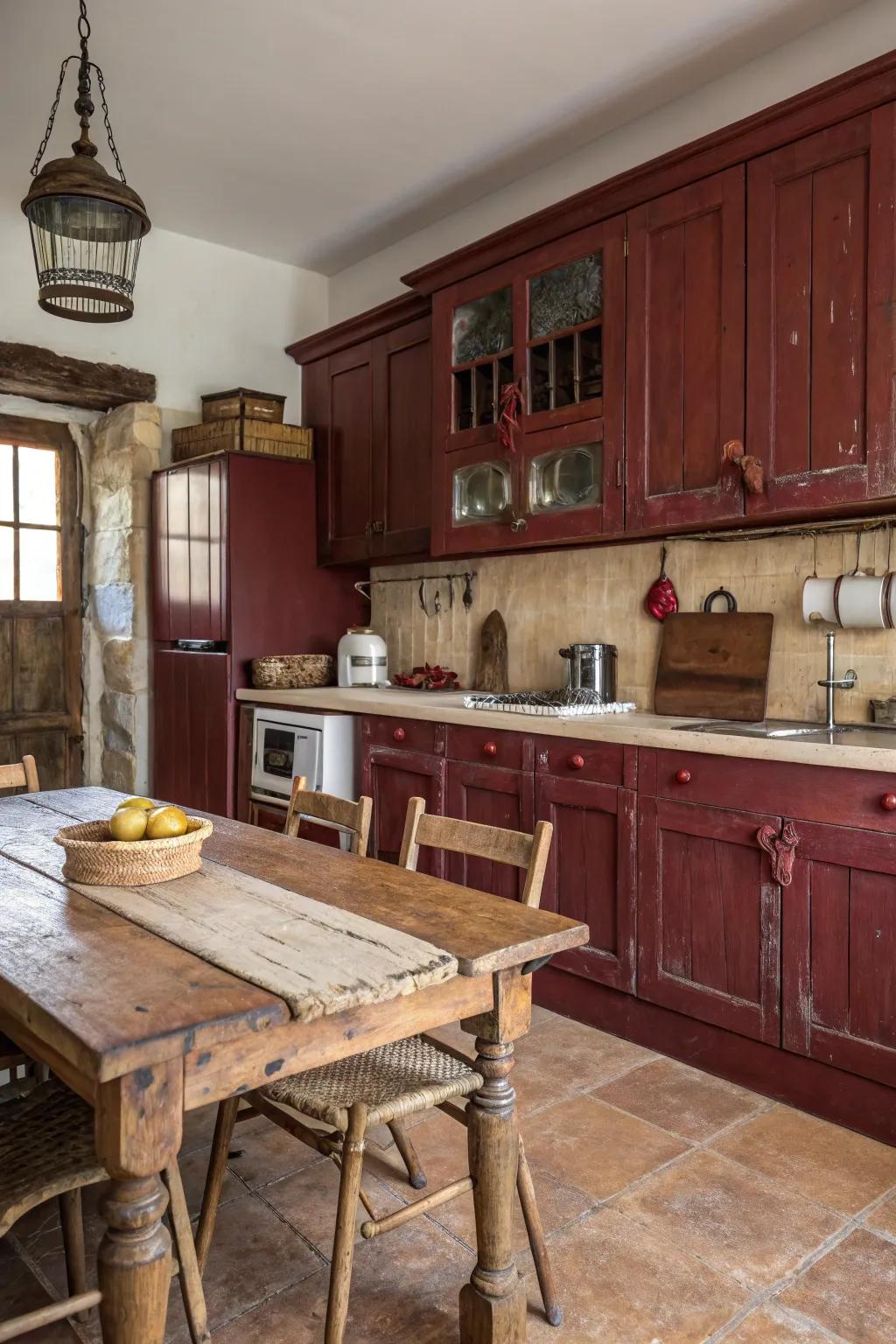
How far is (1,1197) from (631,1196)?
1333 millimetres

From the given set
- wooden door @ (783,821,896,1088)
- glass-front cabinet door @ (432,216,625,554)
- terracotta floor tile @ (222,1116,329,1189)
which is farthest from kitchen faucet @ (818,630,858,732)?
terracotta floor tile @ (222,1116,329,1189)

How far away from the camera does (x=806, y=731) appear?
2.83m

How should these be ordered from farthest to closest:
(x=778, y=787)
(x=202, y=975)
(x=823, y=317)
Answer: (x=823, y=317)
(x=778, y=787)
(x=202, y=975)

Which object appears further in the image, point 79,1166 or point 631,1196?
point 631,1196

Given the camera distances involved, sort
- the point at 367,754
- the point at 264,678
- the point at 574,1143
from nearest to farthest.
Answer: the point at 574,1143, the point at 367,754, the point at 264,678

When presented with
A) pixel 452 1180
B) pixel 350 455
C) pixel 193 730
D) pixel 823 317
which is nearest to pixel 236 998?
pixel 452 1180

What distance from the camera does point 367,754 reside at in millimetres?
3695

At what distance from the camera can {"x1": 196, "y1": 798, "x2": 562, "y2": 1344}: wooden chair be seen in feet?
4.88

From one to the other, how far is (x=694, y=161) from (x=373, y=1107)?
2712 mm

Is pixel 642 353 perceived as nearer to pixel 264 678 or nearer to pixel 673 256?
pixel 673 256

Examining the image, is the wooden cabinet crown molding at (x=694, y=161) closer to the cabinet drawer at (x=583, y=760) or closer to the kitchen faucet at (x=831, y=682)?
the kitchen faucet at (x=831, y=682)

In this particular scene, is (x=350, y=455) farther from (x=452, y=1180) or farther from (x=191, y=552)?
(x=452, y=1180)

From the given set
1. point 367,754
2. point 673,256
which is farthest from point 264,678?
point 673,256

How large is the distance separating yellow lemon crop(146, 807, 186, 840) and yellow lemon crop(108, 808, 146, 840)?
0.01m
